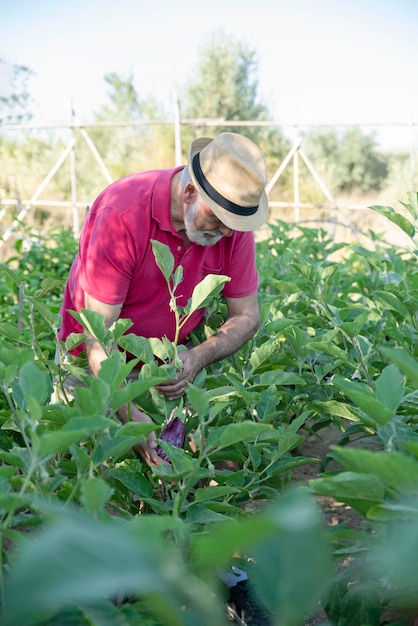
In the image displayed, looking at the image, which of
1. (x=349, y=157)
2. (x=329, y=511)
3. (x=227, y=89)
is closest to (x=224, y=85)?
(x=227, y=89)

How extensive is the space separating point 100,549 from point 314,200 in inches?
750

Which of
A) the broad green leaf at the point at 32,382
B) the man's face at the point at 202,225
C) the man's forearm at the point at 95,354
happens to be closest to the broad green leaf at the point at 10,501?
the broad green leaf at the point at 32,382

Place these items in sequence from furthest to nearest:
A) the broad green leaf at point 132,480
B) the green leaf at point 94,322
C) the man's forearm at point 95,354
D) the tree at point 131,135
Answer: the tree at point 131,135 → the man's forearm at point 95,354 → the green leaf at point 94,322 → the broad green leaf at point 132,480

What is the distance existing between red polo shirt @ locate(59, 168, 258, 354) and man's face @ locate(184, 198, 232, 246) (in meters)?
0.09

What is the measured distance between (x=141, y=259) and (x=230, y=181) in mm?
404

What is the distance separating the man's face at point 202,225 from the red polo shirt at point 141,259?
0.31 feet

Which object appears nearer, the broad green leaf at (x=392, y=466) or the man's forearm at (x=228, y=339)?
the broad green leaf at (x=392, y=466)

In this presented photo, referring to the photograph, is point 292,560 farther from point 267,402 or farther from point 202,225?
point 202,225

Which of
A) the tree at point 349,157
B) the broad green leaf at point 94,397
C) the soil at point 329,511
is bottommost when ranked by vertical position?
the tree at point 349,157

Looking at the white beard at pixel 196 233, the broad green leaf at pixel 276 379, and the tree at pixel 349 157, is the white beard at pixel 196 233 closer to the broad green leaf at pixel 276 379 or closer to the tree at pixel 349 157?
the broad green leaf at pixel 276 379

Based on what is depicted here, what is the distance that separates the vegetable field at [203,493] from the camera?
56 cm

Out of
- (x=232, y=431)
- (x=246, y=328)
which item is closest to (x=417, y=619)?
(x=232, y=431)

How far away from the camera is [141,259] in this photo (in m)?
2.57

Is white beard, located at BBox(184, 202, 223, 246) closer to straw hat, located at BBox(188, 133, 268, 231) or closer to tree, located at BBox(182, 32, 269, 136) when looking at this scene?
straw hat, located at BBox(188, 133, 268, 231)
